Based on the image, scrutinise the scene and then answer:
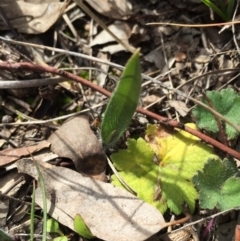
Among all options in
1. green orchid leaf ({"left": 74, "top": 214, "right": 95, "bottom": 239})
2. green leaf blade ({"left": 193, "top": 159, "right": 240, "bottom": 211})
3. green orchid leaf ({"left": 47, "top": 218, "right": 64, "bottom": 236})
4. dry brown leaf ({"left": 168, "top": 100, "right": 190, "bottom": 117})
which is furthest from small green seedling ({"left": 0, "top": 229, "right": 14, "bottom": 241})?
dry brown leaf ({"left": 168, "top": 100, "right": 190, "bottom": 117})

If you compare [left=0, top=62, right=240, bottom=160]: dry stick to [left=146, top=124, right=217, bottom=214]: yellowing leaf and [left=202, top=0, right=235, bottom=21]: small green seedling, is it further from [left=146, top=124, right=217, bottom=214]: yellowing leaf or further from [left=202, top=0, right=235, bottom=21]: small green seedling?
[left=202, top=0, right=235, bottom=21]: small green seedling

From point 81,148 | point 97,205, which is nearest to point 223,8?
point 81,148

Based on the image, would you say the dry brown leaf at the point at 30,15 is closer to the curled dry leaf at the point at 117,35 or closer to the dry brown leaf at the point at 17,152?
the curled dry leaf at the point at 117,35

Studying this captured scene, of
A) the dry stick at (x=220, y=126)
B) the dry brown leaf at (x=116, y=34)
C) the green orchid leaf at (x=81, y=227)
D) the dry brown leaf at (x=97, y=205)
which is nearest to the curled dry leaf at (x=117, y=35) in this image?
the dry brown leaf at (x=116, y=34)

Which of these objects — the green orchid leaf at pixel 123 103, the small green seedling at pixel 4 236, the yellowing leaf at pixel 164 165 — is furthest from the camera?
the yellowing leaf at pixel 164 165

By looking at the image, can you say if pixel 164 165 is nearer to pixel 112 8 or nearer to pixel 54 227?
pixel 54 227

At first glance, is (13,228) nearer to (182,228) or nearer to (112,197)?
(112,197)
